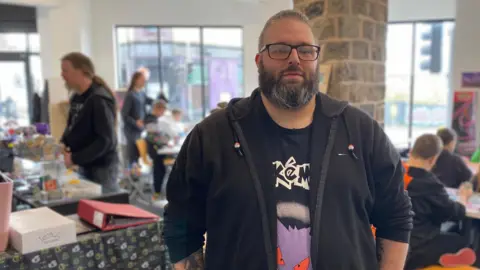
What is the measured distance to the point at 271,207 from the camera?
3.84 ft

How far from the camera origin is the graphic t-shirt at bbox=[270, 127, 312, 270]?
117cm

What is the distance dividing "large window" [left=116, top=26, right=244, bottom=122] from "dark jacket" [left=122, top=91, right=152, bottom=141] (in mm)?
2201

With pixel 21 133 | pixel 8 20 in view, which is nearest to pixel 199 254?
pixel 21 133

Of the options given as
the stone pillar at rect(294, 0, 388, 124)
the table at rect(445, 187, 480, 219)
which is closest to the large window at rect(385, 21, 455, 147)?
the table at rect(445, 187, 480, 219)

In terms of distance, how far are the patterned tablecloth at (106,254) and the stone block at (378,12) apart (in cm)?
159

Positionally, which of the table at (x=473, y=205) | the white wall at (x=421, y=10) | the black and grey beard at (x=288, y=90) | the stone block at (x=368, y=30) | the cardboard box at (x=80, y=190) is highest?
the white wall at (x=421, y=10)

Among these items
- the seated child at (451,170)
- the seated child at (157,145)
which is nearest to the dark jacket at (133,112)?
the seated child at (157,145)

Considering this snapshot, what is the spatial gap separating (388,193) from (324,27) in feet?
4.38

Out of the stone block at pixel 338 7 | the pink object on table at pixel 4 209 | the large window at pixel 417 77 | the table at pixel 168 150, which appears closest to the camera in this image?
the pink object on table at pixel 4 209

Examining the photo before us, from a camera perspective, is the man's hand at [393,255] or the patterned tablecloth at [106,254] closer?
the man's hand at [393,255]

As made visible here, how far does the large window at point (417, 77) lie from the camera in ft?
24.7

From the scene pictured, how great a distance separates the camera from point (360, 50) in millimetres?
2424

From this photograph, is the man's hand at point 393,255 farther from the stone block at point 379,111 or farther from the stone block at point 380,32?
the stone block at point 380,32

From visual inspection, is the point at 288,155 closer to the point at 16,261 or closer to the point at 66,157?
the point at 16,261
